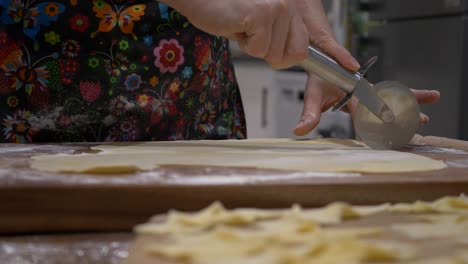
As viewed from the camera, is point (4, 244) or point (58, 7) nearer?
point (4, 244)

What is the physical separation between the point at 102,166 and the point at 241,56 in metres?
2.43

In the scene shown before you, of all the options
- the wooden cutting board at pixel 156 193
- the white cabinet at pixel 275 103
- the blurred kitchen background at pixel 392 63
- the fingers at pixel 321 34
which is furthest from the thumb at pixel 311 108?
the white cabinet at pixel 275 103

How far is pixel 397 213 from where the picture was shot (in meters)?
0.61

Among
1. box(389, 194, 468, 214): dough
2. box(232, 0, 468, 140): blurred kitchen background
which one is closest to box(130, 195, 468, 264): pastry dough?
box(389, 194, 468, 214): dough

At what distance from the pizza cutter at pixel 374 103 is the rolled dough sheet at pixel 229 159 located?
0.39 ft

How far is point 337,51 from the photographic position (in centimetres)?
112

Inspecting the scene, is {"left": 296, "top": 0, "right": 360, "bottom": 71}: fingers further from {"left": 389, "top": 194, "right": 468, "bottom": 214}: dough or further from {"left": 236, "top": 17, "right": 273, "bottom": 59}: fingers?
{"left": 389, "top": 194, "right": 468, "bottom": 214}: dough

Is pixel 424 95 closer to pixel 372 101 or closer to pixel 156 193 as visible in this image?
pixel 372 101

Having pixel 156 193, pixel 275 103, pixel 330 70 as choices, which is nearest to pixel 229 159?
pixel 156 193

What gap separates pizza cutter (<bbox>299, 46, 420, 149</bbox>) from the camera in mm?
1046

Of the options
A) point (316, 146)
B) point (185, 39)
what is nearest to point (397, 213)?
point (316, 146)

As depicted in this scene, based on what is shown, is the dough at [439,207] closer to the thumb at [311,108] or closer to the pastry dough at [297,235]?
the pastry dough at [297,235]

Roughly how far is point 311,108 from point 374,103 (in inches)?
7.8

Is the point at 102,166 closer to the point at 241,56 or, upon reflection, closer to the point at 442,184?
the point at 442,184
